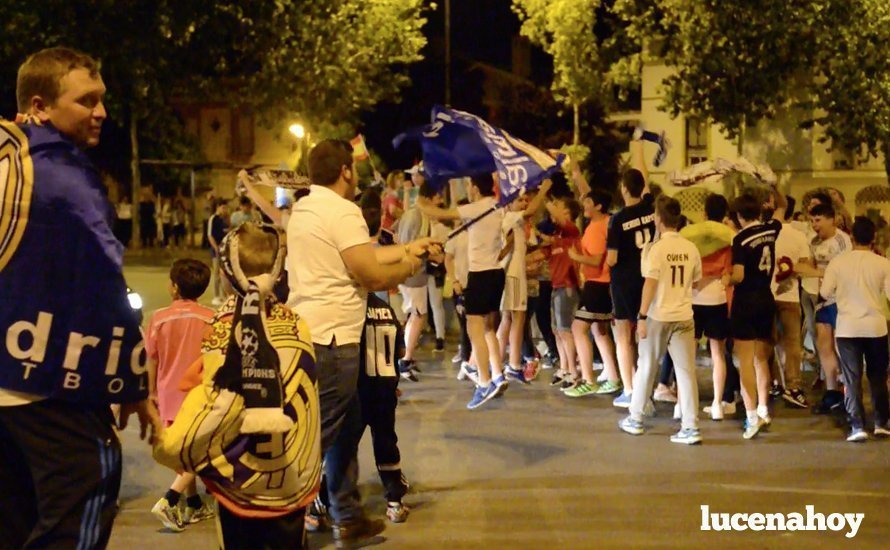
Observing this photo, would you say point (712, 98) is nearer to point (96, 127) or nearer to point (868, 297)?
point (868, 297)

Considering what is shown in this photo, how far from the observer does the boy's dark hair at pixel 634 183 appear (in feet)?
30.1

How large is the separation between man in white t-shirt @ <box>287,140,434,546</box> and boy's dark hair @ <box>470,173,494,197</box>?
3.64 meters

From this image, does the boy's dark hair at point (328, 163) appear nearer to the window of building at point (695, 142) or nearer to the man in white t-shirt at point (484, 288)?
the man in white t-shirt at point (484, 288)

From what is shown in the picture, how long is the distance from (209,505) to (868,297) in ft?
17.7

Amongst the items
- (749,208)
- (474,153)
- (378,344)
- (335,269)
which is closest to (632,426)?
(749,208)

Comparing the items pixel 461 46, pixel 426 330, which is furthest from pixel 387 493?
pixel 461 46

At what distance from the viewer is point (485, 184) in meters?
9.41

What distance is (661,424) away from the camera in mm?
9070

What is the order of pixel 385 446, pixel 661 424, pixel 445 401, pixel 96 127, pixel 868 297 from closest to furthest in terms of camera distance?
pixel 96 127
pixel 385 446
pixel 868 297
pixel 661 424
pixel 445 401

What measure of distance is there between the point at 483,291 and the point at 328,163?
4.36m

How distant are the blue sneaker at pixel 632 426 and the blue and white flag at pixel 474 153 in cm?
256

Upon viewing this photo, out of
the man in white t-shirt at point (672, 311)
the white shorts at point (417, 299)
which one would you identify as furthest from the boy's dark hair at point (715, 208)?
the white shorts at point (417, 299)

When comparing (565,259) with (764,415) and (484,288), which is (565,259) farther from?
(764,415)

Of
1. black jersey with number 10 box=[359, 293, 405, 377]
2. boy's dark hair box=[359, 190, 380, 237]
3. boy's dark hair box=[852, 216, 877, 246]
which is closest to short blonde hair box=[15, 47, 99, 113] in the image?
black jersey with number 10 box=[359, 293, 405, 377]
